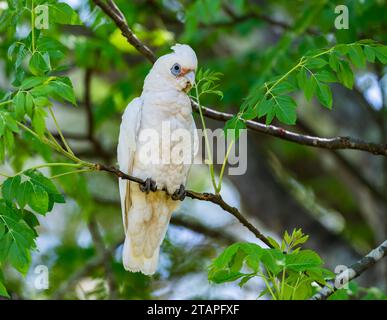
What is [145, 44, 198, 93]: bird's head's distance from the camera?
4391 millimetres

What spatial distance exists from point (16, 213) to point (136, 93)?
374cm

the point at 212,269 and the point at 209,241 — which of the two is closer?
the point at 212,269

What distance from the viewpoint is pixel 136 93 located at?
734cm

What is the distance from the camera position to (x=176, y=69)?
4.48 m

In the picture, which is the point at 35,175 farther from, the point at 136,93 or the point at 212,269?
the point at 136,93

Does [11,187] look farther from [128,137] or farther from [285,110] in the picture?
[285,110]

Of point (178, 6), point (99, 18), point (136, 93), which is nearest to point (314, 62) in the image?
point (99, 18)

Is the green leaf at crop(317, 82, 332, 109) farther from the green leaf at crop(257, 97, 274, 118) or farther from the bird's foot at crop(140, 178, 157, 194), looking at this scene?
the bird's foot at crop(140, 178, 157, 194)

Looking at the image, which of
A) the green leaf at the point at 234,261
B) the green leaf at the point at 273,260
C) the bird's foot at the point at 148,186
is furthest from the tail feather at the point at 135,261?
the green leaf at the point at 273,260

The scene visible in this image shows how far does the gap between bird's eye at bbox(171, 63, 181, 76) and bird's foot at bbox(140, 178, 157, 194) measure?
Result: 693mm

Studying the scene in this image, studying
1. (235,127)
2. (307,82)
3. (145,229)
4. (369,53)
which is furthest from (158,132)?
(369,53)

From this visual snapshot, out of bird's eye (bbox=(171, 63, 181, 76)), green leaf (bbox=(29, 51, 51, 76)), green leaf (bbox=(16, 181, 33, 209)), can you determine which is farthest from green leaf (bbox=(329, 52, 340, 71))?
green leaf (bbox=(16, 181, 33, 209))

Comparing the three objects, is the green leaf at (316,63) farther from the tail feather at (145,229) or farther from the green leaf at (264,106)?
the tail feather at (145,229)
